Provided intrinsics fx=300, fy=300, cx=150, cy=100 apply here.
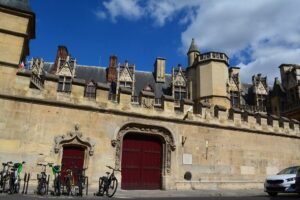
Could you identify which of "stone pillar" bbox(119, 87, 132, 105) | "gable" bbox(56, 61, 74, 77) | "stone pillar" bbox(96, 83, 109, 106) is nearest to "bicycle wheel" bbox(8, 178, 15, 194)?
"stone pillar" bbox(96, 83, 109, 106)

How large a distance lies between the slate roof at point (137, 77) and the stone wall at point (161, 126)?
1229 centimetres

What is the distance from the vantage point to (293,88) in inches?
1075

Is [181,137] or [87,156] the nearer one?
[87,156]

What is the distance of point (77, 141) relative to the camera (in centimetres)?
1054

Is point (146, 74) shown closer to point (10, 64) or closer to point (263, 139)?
point (263, 139)

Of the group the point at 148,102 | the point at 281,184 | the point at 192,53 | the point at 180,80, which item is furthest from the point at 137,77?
the point at 281,184

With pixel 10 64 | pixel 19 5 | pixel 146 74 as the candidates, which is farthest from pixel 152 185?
pixel 146 74

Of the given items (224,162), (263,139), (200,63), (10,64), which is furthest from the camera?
(200,63)

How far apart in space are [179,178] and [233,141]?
10.4 feet

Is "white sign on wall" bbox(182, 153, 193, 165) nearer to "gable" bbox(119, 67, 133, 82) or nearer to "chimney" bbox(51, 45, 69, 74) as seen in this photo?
"gable" bbox(119, 67, 133, 82)

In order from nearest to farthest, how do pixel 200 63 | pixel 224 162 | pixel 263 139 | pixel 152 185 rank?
pixel 152 185 < pixel 224 162 < pixel 263 139 < pixel 200 63

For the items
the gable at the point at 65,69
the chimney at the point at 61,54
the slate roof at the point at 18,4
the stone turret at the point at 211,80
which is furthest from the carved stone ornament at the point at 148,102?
the chimney at the point at 61,54

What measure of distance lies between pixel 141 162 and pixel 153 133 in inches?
48.3

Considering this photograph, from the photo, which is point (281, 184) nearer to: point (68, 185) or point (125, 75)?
point (68, 185)
